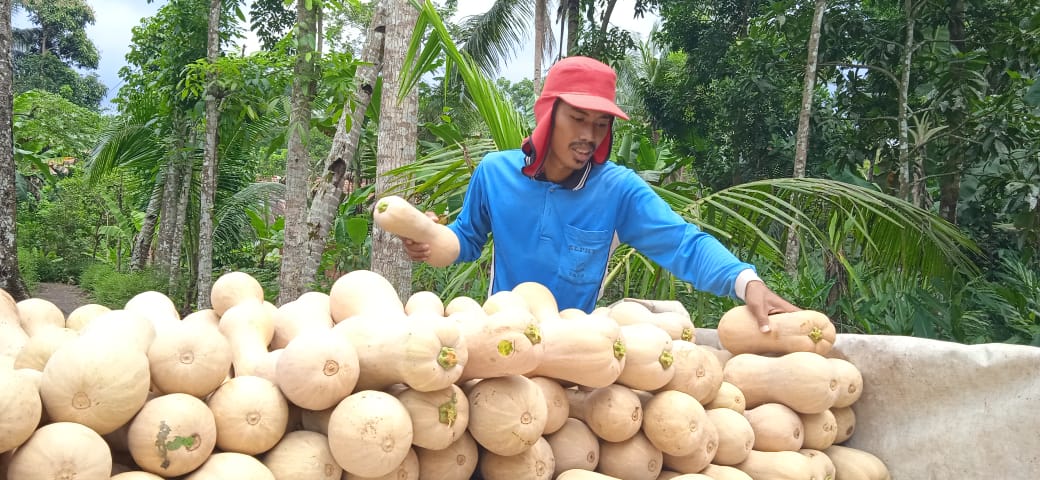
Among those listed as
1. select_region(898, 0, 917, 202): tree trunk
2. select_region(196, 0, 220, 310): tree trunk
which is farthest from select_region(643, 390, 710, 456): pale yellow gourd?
select_region(196, 0, 220, 310): tree trunk

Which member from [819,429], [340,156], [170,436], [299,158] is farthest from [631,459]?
[299,158]

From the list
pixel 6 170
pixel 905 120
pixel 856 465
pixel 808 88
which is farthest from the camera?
pixel 808 88

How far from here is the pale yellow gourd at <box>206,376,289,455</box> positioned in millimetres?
1219

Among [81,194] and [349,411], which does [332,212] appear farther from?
[81,194]

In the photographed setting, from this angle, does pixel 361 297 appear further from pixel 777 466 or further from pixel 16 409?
pixel 777 466

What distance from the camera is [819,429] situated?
1.87 meters

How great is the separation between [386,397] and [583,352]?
0.41 m

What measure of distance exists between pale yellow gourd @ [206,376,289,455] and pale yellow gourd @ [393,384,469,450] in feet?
0.72

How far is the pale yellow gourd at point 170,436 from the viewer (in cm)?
113

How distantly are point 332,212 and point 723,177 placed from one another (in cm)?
687

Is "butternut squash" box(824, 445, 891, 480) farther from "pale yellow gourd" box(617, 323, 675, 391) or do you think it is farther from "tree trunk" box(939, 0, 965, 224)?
"tree trunk" box(939, 0, 965, 224)

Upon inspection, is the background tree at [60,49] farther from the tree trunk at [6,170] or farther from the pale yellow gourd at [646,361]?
the pale yellow gourd at [646,361]

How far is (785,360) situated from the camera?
6.10 ft

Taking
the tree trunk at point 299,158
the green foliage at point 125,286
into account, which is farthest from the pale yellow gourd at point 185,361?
the green foliage at point 125,286
